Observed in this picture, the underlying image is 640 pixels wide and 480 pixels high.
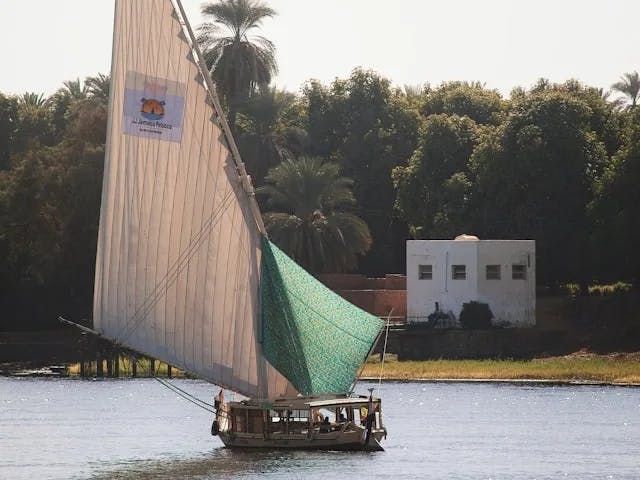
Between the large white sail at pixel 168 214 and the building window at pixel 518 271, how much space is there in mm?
52579

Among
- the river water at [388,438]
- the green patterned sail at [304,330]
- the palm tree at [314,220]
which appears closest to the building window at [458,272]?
the palm tree at [314,220]

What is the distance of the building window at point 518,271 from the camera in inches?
4259

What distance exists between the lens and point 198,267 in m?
56.6

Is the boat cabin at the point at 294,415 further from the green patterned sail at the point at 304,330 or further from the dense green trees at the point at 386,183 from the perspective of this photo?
the dense green trees at the point at 386,183

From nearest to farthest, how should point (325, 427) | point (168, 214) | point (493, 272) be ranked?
point (168, 214), point (325, 427), point (493, 272)

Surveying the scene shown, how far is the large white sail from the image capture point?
182 feet

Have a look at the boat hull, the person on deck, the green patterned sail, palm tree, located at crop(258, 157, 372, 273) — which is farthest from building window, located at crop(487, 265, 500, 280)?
the person on deck

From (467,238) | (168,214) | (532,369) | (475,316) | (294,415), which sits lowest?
(294,415)

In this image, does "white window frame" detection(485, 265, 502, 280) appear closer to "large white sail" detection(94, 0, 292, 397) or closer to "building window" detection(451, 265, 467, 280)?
"building window" detection(451, 265, 467, 280)

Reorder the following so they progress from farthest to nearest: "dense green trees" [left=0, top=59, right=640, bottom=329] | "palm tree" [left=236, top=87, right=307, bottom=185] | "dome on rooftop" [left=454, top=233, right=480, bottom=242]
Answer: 1. "palm tree" [left=236, top=87, right=307, bottom=185]
2. "dense green trees" [left=0, top=59, right=640, bottom=329]
3. "dome on rooftop" [left=454, top=233, right=480, bottom=242]

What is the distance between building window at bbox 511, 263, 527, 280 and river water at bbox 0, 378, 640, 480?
13484 mm

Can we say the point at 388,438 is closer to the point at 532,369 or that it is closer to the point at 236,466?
the point at 236,466

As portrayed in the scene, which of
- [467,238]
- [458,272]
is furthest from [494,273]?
[467,238]

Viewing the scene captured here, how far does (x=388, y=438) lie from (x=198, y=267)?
12340 millimetres
